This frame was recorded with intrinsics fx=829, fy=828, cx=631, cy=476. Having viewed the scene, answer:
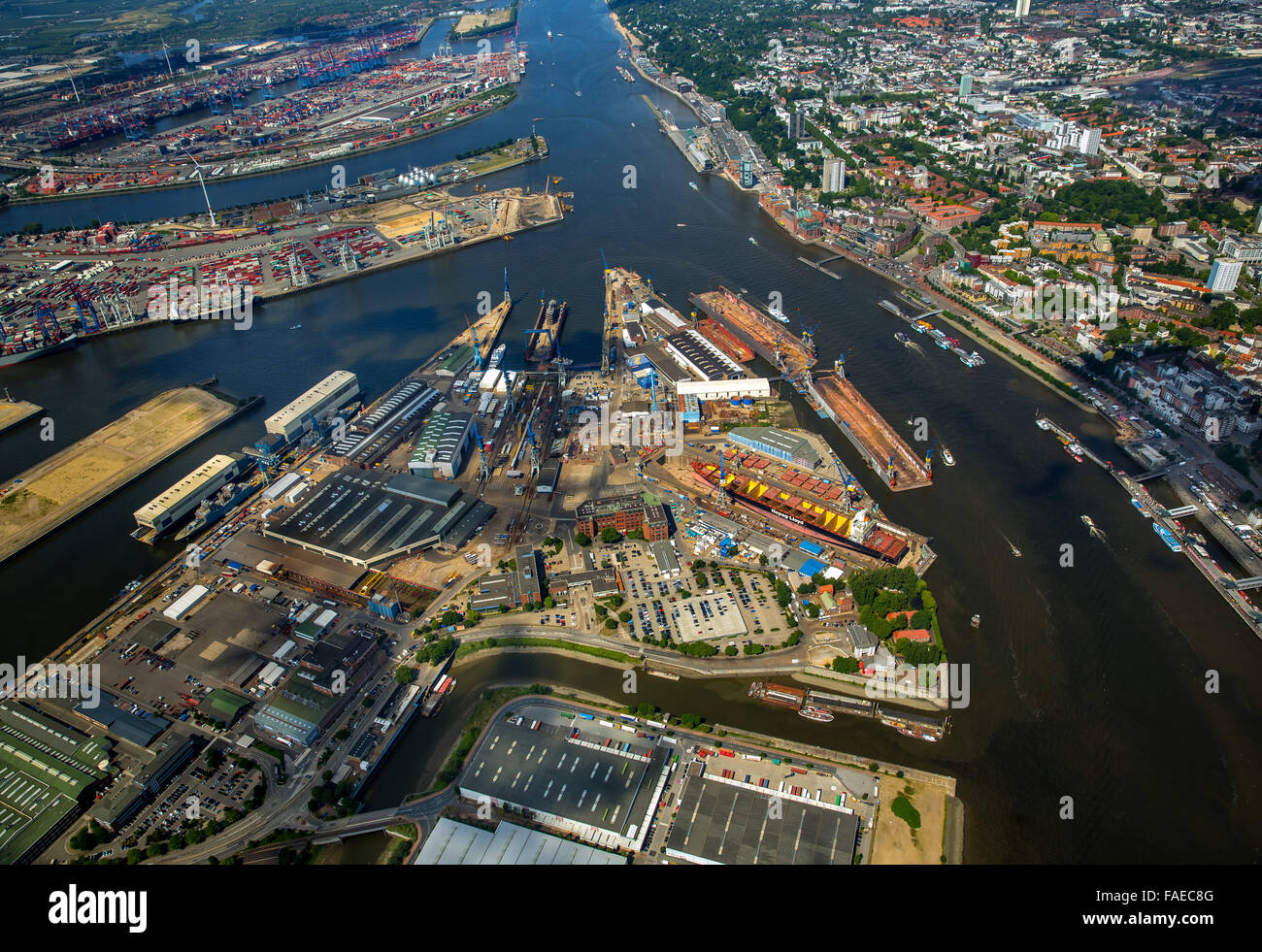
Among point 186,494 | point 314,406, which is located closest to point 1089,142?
point 314,406

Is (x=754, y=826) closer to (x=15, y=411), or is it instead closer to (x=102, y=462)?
(x=102, y=462)

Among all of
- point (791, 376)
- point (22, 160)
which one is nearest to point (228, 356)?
point (791, 376)

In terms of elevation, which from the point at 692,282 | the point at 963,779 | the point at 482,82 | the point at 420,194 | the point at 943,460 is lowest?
the point at 963,779

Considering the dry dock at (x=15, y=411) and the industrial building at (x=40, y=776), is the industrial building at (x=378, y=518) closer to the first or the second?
the industrial building at (x=40, y=776)

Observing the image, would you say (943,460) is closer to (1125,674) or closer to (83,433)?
(1125,674)

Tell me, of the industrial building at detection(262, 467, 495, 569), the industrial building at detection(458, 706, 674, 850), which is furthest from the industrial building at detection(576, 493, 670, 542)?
the industrial building at detection(458, 706, 674, 850)

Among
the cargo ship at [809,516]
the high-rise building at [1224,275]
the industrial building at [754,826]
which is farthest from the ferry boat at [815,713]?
the high-rise building at [1224,275]
